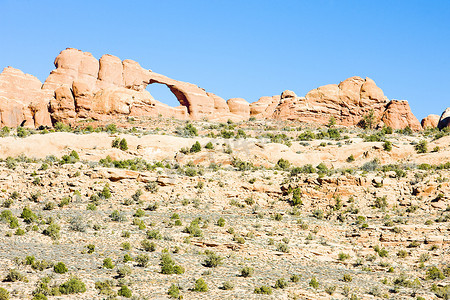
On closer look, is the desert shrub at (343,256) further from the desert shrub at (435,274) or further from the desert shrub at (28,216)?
the desert shrub at (28,216)

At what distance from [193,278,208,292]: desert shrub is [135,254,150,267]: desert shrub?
10.5 feet

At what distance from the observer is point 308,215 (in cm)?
3775

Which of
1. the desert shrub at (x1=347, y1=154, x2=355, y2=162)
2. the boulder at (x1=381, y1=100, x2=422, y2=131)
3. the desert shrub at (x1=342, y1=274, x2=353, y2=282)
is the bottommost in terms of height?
the desert shrub at (x1=342, y1=274, x2=353, y2=282)

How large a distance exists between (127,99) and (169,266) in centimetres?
4166

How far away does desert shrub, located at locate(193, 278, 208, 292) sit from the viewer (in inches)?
933

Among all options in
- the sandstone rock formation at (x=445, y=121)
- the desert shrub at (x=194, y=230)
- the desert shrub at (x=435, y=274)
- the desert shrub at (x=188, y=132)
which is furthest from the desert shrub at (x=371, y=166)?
the sandstone rock formation at (x=445, y=121)

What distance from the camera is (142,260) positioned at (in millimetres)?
25984

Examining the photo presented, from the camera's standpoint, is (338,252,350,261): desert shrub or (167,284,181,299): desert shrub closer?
(167,284,181,299): desert shrub

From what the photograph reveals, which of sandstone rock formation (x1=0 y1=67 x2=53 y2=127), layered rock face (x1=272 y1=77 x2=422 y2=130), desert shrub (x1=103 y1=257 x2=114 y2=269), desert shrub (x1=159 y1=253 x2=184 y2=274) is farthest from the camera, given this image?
layered rock face (x1=272 y1=77 x2=422 y2=130)

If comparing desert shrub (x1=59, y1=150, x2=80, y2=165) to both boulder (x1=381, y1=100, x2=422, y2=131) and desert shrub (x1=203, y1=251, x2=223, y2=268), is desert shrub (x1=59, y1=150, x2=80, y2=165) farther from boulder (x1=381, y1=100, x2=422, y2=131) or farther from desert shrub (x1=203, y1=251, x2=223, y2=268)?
boulder (x1=381, y1=100, x2=422, y2=131)

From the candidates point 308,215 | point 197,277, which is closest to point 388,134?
point 308,215

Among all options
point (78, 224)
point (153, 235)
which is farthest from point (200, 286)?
point (78, 224)

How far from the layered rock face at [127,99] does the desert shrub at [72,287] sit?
41.1m

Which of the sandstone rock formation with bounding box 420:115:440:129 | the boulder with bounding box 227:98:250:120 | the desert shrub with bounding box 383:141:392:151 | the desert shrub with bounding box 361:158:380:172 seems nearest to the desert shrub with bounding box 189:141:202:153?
the desert shrub with bounding box 361:158:380:172
